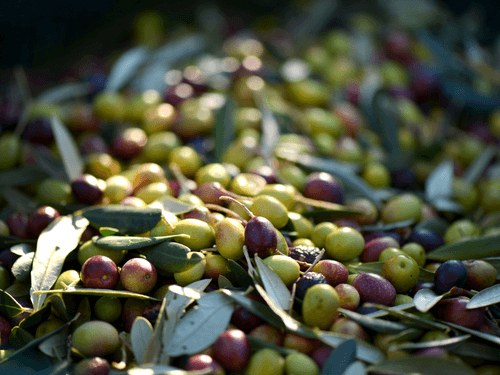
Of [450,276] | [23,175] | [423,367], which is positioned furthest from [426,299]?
[23,175]

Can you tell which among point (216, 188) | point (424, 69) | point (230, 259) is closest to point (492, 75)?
point (424, 69)

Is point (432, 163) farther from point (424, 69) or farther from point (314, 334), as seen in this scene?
point (314, 334)

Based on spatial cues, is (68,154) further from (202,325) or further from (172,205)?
(202,325)

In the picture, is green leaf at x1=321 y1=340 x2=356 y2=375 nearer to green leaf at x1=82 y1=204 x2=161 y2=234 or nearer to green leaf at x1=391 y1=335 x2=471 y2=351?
green leaf at x1=391 y1=335 x2=471 y2=351

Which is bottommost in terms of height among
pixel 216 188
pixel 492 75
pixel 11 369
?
pixel 11 369

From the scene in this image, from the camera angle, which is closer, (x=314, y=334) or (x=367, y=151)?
(x=314, y=334)

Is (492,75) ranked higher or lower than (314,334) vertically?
higher

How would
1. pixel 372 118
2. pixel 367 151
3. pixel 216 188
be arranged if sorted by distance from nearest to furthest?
pixel 216 188 < pixel 367 151 < pixel 372 118

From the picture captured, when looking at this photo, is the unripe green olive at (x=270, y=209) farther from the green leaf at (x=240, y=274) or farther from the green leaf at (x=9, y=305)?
the green leaf at (x=9, y=305)

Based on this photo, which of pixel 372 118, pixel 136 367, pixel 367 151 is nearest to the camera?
pixel 136 367
